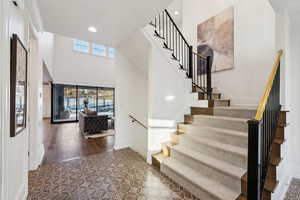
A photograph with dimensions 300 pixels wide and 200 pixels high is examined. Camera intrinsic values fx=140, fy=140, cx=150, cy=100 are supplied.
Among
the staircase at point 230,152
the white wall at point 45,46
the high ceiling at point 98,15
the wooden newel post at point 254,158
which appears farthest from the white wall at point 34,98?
the wooden newel post at point 254,158

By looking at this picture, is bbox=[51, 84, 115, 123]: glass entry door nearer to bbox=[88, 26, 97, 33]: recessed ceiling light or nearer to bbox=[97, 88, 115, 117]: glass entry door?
bbox=[97, 88, 115, 117]: glass entry door

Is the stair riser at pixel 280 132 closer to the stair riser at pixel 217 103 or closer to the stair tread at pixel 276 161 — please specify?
the stair tread at pixel 276 161

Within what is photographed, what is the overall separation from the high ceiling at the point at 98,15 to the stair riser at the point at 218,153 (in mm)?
2425

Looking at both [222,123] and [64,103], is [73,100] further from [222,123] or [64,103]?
[222,123]

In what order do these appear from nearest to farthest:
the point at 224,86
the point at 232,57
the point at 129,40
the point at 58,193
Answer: the point at 58,193, the point at 129,40, the point at 232,57, the point at 224,86

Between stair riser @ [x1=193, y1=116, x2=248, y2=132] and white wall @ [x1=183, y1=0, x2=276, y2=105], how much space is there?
1490 millimetres

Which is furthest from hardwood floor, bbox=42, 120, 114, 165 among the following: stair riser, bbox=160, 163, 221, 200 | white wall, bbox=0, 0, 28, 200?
stair riser, bbox=160, 163, 221, 200

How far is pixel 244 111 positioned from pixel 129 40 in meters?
2.89

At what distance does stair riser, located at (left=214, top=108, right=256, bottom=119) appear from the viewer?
2520 millimetres

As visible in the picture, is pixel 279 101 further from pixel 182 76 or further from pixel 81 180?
pixel 81 180

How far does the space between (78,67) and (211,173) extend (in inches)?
367

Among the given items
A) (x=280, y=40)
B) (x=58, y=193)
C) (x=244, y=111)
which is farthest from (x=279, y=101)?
(x=58, y=193)

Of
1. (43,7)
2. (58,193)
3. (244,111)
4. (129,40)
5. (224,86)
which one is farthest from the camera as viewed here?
(224,86)

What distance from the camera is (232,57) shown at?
379 centimetres
